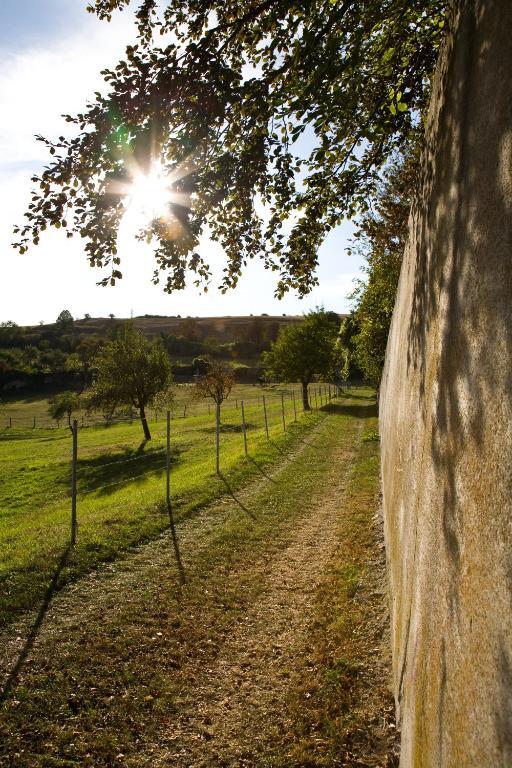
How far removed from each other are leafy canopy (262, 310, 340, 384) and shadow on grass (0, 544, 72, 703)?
1396 inches

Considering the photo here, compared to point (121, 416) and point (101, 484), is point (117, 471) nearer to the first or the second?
point (101, 484)

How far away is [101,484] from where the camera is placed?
73.0 ft

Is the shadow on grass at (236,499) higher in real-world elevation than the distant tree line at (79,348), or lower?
lower

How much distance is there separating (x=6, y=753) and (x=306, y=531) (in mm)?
6706

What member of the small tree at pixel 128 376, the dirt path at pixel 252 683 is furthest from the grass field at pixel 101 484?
the dirt path at pixel 252 683

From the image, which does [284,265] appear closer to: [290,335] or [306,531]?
[306,531]

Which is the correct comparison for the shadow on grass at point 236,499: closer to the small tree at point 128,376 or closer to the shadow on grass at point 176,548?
the shadow on grass at point 176,548

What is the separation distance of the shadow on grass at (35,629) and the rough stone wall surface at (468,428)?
411 cm

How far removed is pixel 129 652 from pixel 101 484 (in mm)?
17574

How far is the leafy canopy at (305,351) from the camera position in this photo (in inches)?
1692

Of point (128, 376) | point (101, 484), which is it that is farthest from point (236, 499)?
point (128, 376)

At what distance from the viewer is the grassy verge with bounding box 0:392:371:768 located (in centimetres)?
435

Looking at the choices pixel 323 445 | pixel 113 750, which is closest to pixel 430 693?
pixel 113 750

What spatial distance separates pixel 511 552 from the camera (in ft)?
4.49
